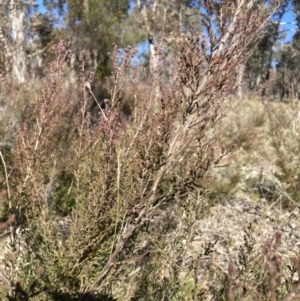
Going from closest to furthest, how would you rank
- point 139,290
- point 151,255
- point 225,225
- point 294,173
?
point 139,290
point 151,255
point 225,225
point 294,173

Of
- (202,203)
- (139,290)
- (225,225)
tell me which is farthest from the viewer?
(225,225)

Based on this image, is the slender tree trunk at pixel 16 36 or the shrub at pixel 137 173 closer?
the shrub at pixel 137 173

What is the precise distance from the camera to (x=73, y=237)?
2.49 meters

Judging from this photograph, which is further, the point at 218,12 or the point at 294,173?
the point at 294,173

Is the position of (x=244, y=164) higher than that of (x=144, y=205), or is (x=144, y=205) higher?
(x=144, y=205)

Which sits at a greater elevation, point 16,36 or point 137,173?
point 16,36

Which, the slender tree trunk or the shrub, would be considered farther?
the slender tree trunk

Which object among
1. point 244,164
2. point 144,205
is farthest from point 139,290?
point 244,164

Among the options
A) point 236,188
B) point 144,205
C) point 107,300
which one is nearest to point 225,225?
point 236,188

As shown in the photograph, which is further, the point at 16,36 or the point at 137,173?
the point at 16,36

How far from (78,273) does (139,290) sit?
0.66 meters

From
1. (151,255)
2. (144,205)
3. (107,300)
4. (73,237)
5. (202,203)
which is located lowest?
(151,255)

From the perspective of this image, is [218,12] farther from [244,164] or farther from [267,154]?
[267,154]

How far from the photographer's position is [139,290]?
2.95 metres
